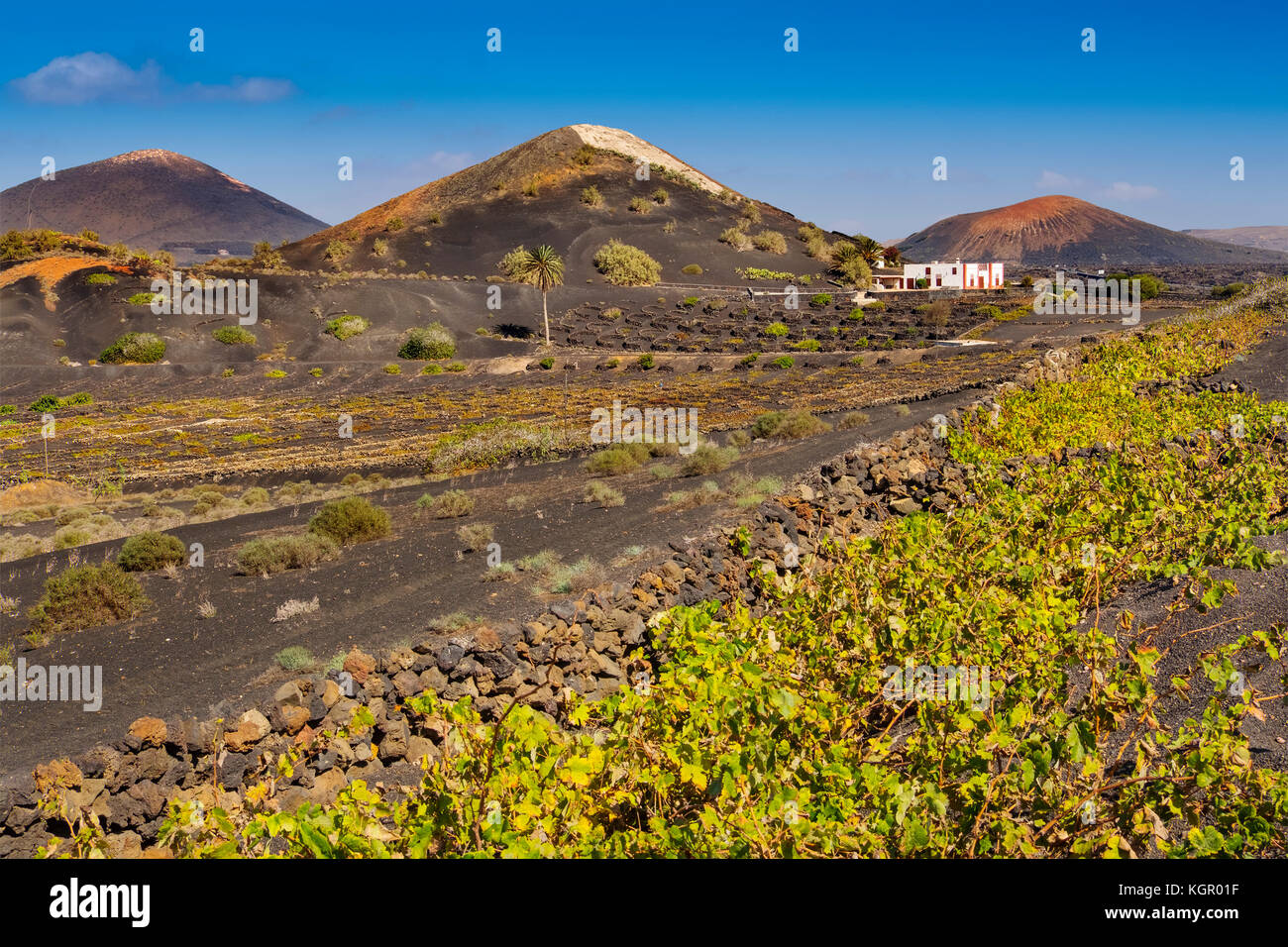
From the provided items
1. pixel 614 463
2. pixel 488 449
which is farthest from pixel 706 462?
pixel 488 449

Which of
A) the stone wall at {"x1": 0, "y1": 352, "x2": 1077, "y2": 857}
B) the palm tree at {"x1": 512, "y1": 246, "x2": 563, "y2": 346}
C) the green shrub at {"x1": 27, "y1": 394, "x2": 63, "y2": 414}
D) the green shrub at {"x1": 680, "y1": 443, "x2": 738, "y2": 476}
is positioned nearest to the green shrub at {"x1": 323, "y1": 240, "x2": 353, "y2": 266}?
the palm tree at {"x1": 512, "y1": 246, "x2": 563, "y2": 346}

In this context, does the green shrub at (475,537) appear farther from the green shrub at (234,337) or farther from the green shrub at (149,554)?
the green shrub at (234,337)

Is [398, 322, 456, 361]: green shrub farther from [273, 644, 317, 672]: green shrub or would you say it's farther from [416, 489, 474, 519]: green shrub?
[273, 644, 317, 672]: green shrub

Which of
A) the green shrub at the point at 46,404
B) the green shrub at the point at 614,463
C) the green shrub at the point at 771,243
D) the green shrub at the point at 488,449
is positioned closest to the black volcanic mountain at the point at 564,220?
the green shrub at the point at 771,243

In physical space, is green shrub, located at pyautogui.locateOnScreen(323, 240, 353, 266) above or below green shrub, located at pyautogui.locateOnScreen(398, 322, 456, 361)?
above
